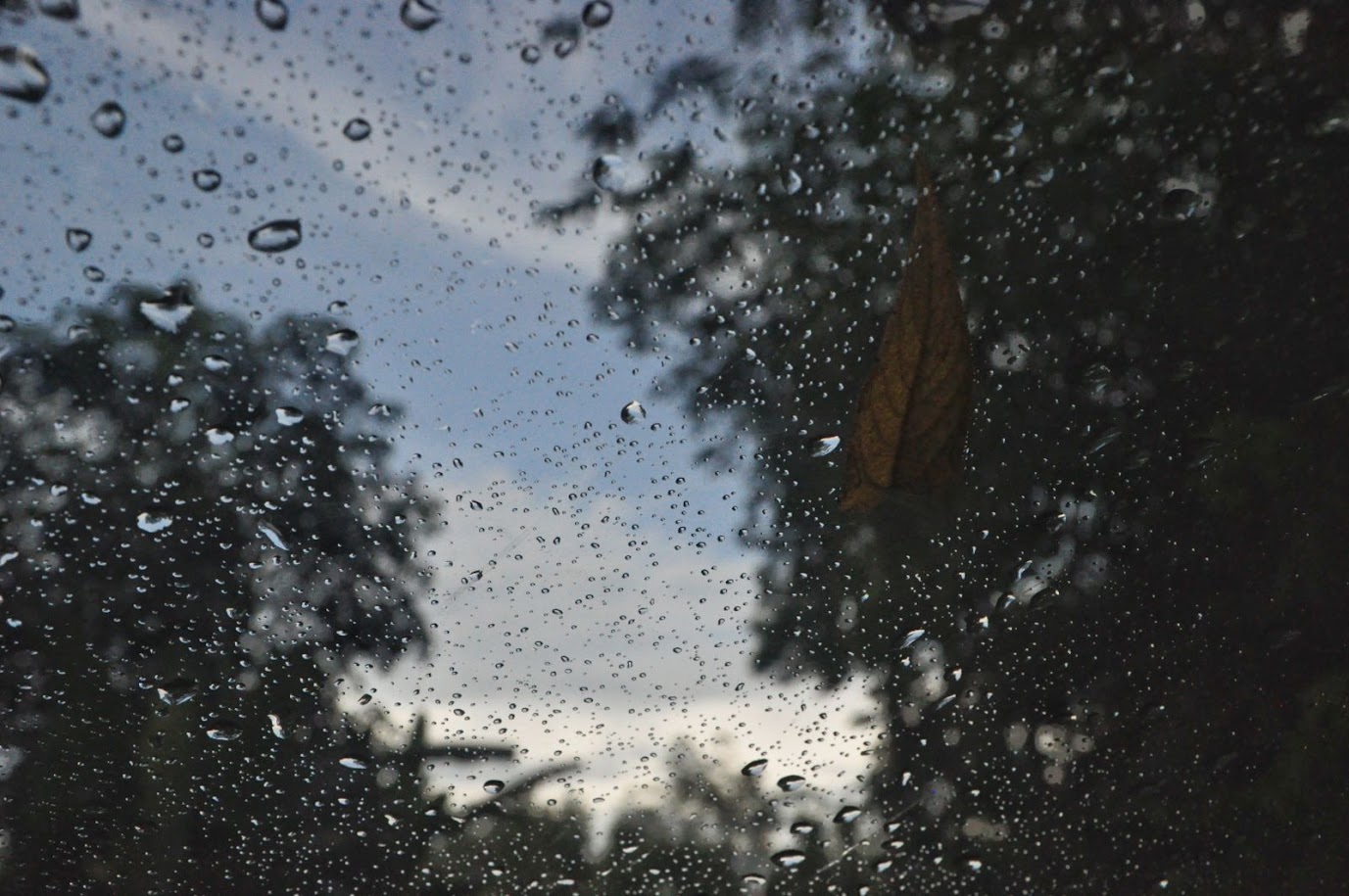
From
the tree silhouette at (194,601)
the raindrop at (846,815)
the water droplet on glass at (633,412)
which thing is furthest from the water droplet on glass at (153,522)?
the raindrop at (846,815)

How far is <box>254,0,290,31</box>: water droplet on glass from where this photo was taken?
0.80 m

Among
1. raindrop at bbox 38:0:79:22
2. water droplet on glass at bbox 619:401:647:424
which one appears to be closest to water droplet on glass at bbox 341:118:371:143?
raindrop at bbox 38:0:79:22

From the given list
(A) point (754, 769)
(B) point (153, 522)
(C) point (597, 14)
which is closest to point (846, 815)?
(A) point (754, 769)

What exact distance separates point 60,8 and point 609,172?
1.56ft

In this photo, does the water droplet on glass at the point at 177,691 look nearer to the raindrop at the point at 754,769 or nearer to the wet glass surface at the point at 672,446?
the wet glass surface at the point at 672,446

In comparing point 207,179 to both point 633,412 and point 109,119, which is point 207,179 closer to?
point 109,119

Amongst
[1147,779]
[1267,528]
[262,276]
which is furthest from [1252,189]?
[262,276]

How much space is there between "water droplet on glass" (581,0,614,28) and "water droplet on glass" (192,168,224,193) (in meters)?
0.36

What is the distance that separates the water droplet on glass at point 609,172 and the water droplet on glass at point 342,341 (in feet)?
0.95

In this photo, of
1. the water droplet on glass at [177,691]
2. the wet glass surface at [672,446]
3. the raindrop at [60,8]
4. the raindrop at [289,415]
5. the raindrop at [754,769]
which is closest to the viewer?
the raindrop at [60,8]

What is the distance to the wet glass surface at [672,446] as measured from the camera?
0.88 m

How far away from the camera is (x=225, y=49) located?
81cm

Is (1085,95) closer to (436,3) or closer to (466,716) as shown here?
(436,3)

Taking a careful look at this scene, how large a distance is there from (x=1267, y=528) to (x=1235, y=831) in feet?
1.54
